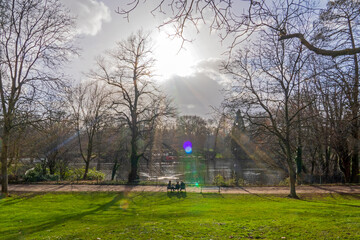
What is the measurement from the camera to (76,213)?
11211 mm

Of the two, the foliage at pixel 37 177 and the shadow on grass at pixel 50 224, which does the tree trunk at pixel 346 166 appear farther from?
the foliage at pixel 37 177

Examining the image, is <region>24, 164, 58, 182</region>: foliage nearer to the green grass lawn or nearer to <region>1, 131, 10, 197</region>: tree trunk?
<region>1, 131, 10, 197</region>: tree trunk

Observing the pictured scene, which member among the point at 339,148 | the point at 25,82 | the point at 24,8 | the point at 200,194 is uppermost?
the point at 24,8

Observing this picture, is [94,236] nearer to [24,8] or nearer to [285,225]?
[285,225]

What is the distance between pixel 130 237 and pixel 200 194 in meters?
11.4

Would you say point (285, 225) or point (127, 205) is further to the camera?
Answer: point (127, 205)

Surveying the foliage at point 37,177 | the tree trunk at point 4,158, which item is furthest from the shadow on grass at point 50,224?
the foliage at point 37,177

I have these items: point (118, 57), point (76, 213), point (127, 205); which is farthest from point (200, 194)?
point (118, 57)

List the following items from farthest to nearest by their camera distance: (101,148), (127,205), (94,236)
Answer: (101,148)
(127,205)
(94,236)

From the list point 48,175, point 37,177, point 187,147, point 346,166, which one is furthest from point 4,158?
point 187,147

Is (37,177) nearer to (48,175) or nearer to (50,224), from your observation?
(48,175)

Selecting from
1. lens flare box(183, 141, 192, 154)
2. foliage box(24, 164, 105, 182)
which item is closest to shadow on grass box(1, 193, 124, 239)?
foliage box(24, 164, 105, 182)

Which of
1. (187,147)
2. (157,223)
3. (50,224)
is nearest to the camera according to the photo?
(157,223)

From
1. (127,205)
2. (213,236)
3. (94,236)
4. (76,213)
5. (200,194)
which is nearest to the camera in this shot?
(213,236)
